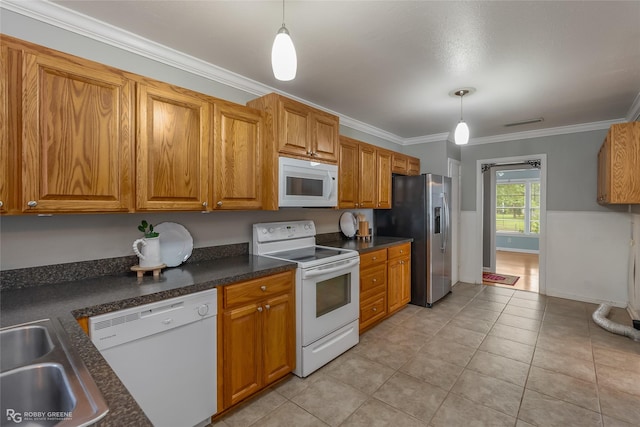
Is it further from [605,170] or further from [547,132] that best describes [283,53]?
[547,132]

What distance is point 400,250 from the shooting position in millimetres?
3643

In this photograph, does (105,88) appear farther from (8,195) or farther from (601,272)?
(601,272)

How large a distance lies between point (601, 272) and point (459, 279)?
1.82 m

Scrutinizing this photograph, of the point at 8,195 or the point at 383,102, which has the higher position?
the point at 383,102

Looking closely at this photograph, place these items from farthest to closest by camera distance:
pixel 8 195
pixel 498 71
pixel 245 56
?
pixel 498 71, pixel 245 56, pixel 8 195

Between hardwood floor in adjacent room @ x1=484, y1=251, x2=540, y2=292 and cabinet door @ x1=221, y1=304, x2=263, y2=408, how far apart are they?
4.48 metres

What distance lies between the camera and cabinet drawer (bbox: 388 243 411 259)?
3.48m

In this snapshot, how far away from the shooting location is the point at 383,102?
10.6 ft

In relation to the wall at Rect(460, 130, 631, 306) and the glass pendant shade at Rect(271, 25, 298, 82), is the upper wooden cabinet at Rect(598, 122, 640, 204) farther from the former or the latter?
the glass pendant shade at Rect(271, 25, 298, 82)

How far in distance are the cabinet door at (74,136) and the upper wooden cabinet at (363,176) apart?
6.46ft

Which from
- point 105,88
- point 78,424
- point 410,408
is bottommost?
point 410,408

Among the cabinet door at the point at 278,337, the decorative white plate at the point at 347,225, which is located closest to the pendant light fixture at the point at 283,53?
the cabinet door at the point at 278,337

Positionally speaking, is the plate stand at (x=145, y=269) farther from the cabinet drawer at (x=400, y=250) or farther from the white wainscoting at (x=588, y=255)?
the white wainscoting at (x=588, y=255)

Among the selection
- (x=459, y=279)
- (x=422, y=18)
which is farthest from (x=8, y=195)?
(x=459, y=279)
